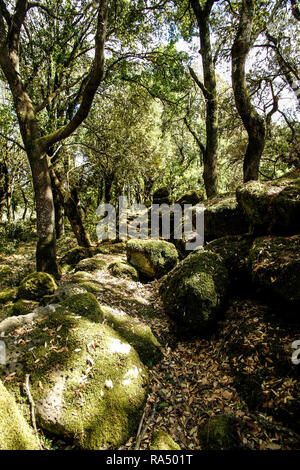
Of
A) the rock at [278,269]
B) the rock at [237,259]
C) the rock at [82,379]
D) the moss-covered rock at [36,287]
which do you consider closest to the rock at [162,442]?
the rock at [82,379]

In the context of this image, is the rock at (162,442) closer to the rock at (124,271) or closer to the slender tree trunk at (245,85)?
the rock at (124,271)

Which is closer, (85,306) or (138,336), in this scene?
(85,306)

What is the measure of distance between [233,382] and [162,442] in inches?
57.5

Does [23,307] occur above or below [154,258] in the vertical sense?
below

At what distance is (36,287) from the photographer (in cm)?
555

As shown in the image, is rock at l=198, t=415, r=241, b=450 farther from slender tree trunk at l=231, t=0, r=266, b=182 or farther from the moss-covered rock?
slender tree trunk at l=231, t=0, r=266, b=182

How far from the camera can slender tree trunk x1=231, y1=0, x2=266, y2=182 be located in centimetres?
652

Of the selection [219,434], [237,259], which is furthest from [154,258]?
[219,434]

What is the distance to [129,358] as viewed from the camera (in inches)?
138

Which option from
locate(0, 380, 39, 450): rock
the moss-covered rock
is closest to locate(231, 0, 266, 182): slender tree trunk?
the moss-covered rock

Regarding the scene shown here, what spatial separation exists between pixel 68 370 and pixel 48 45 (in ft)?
39.6

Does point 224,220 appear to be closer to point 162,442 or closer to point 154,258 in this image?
point 154,258

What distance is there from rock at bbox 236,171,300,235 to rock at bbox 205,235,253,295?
0.46m

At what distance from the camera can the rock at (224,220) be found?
6.64 meters
